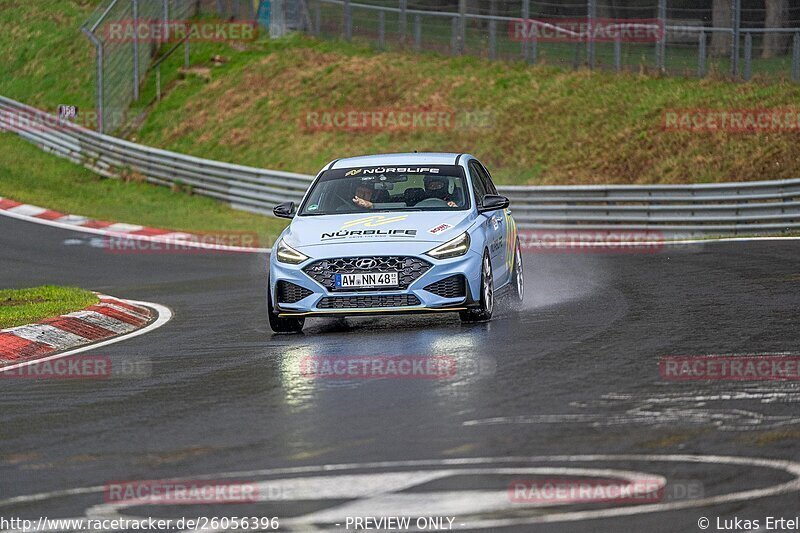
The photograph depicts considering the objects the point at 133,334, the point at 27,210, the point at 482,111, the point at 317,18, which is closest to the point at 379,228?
the point at 133,334

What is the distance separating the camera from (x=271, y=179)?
1220 inches

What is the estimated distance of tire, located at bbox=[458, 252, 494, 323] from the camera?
12.7 m

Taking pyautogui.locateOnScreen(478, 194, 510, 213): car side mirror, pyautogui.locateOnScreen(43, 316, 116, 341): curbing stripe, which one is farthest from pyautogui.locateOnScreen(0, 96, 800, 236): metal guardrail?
pyautogui.locateOnScreen(43, 316, 116, 341): curbing stripe

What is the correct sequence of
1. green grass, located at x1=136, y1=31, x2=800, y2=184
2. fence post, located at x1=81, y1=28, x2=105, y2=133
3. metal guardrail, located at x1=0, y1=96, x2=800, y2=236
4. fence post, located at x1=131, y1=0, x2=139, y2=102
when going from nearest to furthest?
metal guardrail, located at x1=0, y1=96, x2=800, y2=236, green grass, located at x1=136, y1=31, x2=800, y2=184, fence post, located at x1=81, y1=28, x2=105, y2=133, fence post, located at x1=131, y1=0, x2=139, y2=102

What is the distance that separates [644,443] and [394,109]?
2999 centimetres

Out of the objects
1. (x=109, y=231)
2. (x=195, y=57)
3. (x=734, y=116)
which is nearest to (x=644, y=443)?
(x=109, y=231)

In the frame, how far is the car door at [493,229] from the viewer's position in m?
13.5

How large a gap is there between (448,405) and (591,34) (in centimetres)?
2664

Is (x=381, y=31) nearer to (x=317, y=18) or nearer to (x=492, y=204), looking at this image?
(x=317, y=18)

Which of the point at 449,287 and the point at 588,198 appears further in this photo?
the point at 588,198

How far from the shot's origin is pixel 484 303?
41.8 ft

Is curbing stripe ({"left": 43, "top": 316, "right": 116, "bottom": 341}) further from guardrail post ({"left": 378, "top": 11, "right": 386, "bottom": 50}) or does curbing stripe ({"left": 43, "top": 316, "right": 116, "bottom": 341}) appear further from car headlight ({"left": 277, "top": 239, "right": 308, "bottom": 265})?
guardrail post ({"left": 378, "top": 11, "right": 386, "bottom": 50})

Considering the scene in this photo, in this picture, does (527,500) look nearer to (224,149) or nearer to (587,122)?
(587,122)

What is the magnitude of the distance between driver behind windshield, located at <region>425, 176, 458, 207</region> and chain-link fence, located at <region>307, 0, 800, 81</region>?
17.2 meters
